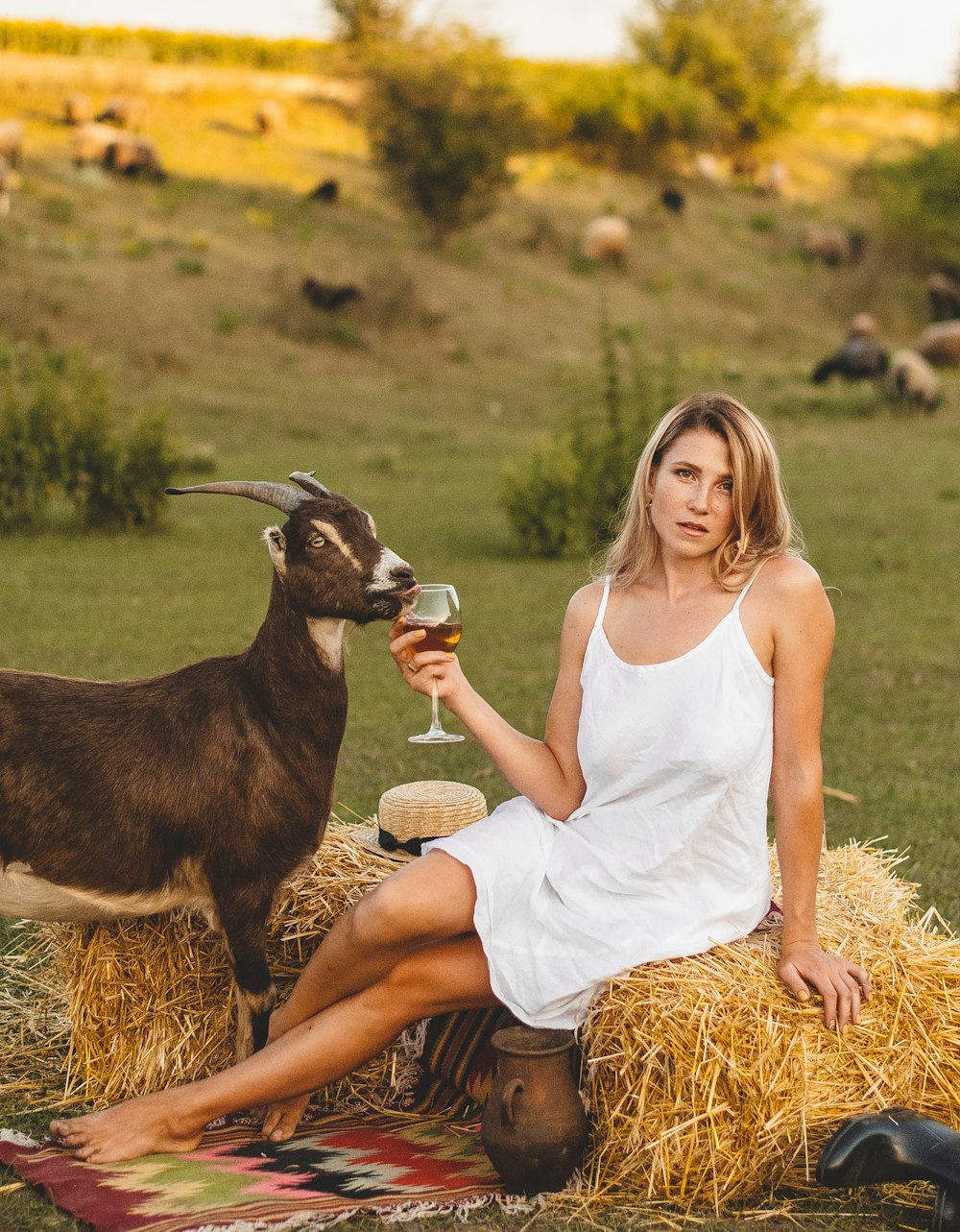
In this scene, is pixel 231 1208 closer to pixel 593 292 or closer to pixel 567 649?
pixel 567 649

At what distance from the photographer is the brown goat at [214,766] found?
3633mm

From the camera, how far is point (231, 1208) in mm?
3195

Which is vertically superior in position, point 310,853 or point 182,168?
point 182,168

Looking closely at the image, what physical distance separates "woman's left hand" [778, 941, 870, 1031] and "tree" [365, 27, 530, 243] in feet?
91.5

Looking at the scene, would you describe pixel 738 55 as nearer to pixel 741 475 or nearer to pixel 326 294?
pixel 326 294

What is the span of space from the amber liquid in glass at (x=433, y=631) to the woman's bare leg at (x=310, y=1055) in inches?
29.9

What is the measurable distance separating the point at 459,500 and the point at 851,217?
29.7m

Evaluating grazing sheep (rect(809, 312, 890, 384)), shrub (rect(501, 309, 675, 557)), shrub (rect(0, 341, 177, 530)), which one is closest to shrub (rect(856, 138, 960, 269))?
grazing sheep (rect(809, 312, 890, 384))

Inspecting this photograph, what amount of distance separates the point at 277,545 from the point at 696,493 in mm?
1137

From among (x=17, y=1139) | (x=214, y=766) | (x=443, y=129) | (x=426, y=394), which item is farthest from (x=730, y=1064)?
(x=443, y=129)

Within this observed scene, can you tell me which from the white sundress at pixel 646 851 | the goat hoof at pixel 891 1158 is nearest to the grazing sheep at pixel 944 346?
the white sundress at pixel 646 851

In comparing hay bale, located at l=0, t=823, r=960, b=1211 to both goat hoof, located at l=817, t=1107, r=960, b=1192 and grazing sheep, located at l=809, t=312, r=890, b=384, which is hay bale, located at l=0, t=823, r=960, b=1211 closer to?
goat hoof, located at l=817, t=1107, r=960, b=1192

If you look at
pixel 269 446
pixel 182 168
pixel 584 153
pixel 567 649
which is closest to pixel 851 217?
pixel 584 153

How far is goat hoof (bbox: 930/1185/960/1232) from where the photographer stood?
3.08m
